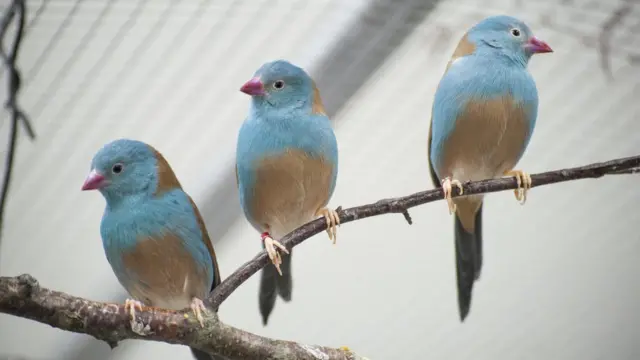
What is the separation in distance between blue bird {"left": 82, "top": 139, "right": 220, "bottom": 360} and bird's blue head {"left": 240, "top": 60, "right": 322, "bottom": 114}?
7.3 inches

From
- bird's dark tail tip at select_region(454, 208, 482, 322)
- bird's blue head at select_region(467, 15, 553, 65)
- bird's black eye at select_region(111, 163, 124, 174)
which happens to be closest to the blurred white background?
bird's blue head at select_region(467, 15, 553, 65)

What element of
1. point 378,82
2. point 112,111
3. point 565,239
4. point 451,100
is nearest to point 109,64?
point 112,111

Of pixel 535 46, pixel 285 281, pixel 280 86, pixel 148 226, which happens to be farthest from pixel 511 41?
pixel 148 226

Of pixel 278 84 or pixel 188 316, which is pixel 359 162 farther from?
pixel 188 316

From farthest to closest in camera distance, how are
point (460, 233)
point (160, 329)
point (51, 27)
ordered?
1. point (51, 27)
2. point (460, 233)
3. point (160, 329)

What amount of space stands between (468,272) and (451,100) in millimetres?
276

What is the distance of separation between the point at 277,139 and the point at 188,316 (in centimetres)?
34

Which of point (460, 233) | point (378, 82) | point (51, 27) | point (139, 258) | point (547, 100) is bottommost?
point (139, 258)

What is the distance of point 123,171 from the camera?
1.13m

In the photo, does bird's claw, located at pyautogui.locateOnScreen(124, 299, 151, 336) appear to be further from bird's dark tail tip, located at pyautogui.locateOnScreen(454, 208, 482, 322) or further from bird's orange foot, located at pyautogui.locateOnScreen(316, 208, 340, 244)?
bird's dark tail tip, located at pyautogui.locateOnScreen(454, 208, 482, 322)

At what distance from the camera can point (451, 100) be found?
1.23m

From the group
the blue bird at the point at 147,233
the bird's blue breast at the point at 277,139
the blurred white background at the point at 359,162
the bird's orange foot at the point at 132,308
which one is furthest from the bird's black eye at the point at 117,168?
the blurred white background at the point at 359,162

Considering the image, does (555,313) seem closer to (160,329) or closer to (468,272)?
(468,272)

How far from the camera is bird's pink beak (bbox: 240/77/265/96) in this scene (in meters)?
1.17
